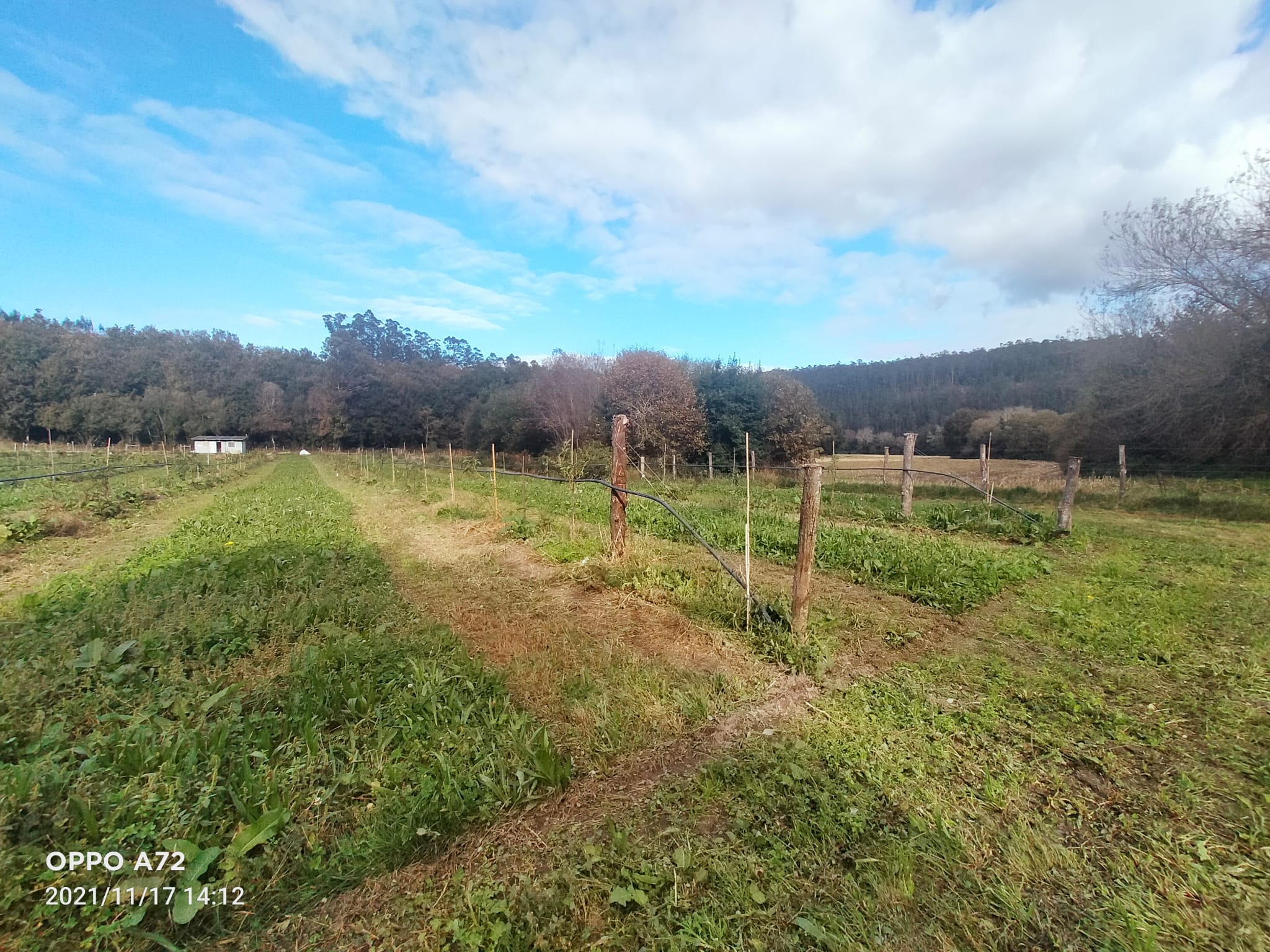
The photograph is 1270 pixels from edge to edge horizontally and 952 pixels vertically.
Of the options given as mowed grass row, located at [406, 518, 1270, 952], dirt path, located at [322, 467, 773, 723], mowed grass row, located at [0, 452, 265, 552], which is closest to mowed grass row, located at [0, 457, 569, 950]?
dirt path, located at [322, 467, 773, 723]

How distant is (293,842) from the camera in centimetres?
240

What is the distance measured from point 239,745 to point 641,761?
232cm

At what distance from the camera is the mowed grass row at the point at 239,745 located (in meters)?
2.24

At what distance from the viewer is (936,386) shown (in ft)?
222

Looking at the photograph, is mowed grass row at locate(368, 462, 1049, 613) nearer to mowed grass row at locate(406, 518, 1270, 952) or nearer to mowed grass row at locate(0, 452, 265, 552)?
mowed grass row at locate(406, 518, 1270, 952)

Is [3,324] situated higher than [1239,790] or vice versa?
[3,324]

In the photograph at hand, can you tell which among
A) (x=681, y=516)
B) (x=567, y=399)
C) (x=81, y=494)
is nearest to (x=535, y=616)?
(x=681, y=516)

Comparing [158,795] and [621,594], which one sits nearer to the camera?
[158,795]

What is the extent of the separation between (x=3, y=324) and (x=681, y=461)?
7486 cm

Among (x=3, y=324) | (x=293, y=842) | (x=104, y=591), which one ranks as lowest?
(x=293, y=842)

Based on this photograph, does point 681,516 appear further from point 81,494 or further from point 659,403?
point 659,403

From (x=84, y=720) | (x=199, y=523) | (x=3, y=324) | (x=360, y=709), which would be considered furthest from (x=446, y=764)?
(x=3, y=324)

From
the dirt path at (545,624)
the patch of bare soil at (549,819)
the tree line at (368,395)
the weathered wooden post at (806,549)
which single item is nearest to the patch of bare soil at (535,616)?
the dirt path at (545,624)

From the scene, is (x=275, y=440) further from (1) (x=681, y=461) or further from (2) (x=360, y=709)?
(2) (x=360, y=709)
